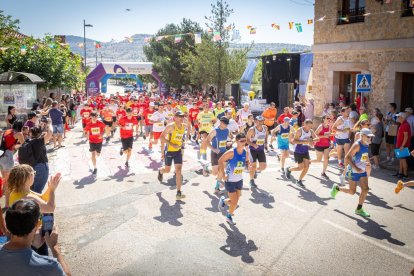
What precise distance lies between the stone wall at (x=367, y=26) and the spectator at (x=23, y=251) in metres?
14.9

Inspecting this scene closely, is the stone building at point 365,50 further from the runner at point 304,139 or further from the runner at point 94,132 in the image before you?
the runner at point 94,132

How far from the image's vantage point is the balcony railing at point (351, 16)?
16547 mm

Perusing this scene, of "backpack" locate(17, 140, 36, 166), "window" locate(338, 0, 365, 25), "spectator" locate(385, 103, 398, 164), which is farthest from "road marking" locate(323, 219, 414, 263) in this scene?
"window" locate(338, 0, 365, 25)

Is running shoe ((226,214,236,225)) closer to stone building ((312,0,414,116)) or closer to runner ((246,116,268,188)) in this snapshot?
runner ((246,116,268,188))

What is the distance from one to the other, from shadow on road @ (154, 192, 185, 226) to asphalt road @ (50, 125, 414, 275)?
0.8 inches

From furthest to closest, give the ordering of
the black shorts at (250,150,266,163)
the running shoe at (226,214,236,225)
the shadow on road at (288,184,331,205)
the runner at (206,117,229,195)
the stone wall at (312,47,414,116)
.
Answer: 1. the stone wall at (312,47,414,116)
2. the black shorts at (250,150,266,163)
3. the runner at (206,117,229,195)
4. the shadow on road at (288,184,331,205)
5. the running shoe at (226,214,236,225)

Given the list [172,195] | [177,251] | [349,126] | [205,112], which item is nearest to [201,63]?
[205,112]

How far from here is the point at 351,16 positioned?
55.2 ft

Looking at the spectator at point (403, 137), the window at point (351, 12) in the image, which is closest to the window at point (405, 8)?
the window at point (351, 12)

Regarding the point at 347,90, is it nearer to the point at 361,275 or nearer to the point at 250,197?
the point at 250,197

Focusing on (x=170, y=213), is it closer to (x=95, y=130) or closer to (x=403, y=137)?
(x=95, y=130)

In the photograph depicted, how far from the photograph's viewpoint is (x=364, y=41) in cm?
1614

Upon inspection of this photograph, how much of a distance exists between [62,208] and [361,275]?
5.93 meters

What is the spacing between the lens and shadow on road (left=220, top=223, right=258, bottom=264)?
604cm
